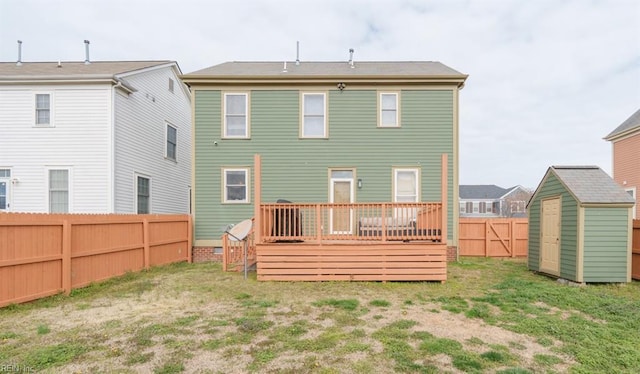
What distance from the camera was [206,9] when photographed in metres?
11.6

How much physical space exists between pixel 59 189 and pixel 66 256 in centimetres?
563

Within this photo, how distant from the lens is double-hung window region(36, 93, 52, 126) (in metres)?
9.42

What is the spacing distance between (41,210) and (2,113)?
3.37 m

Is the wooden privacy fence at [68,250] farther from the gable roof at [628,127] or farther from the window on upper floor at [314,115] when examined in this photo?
the gable roof at [628,127]

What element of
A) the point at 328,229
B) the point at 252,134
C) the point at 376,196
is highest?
the point at 252,134

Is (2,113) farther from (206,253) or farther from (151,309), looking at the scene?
(151,309)

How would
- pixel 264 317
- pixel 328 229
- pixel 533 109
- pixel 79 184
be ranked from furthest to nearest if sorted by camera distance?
pixel 533 109
pixel 79 184
pixel 328 229
pixel 264 317

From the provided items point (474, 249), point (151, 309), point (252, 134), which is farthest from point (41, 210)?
point (474, 249)

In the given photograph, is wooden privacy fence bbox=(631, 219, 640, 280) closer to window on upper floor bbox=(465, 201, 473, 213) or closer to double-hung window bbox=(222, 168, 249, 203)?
double-hung window bbox=(222, 168, 249, 203)

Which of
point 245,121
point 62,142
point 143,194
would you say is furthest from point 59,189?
point 245,121

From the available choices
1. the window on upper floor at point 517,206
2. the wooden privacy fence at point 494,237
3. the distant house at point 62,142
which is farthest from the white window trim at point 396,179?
the window on upper floor at point 517,206

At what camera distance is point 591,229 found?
21.1 feet

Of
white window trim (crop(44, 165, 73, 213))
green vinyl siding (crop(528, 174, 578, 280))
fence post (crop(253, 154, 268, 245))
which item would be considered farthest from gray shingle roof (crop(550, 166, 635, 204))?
white window trim (crop(44, 165, 73, 213))

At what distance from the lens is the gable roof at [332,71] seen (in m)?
9.38
